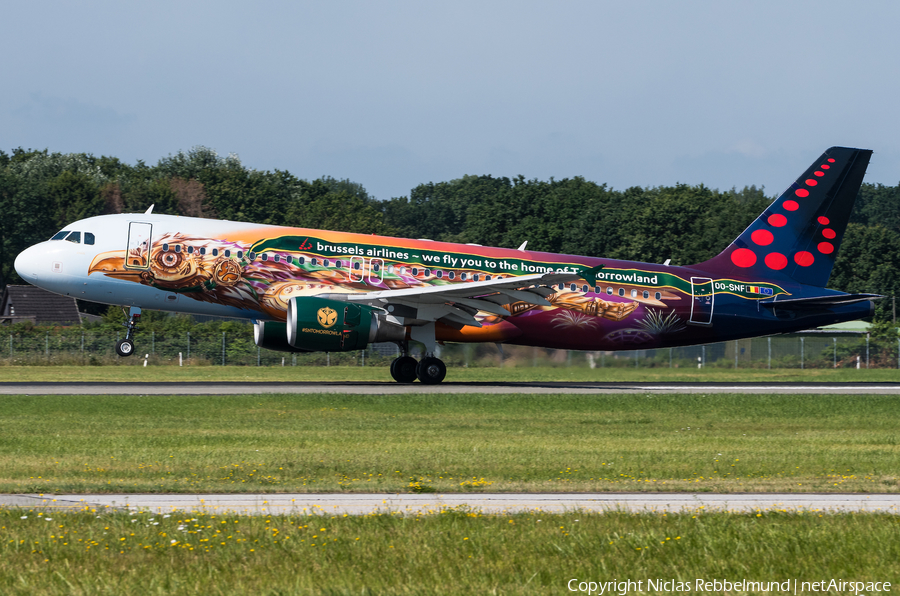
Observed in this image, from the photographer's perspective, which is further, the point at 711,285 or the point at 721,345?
the point at 721,345

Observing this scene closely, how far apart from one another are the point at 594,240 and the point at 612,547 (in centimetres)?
9521

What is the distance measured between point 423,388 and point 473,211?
89826 mm

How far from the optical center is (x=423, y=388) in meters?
33.6

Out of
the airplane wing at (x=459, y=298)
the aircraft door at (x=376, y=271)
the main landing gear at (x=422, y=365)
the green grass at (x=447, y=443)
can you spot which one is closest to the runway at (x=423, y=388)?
the main landing gear at (x=422, y=365)

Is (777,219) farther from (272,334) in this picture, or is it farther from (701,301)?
(272,334)

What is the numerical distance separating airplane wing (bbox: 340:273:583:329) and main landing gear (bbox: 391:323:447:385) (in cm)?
50

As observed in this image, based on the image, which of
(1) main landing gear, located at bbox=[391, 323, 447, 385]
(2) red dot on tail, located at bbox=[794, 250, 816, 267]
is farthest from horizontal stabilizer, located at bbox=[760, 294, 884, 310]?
(1) main landing gear, located at bbox=[391, 323, 447, 385]

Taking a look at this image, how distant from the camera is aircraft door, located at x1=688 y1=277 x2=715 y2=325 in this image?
3759 cm

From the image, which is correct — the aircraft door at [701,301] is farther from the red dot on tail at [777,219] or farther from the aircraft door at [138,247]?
the aircraft door at [138,247]

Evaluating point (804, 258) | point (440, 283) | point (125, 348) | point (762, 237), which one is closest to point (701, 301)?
point (762, 237)

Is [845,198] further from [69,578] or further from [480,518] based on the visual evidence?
[69,578]

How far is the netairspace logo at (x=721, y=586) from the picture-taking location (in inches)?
360

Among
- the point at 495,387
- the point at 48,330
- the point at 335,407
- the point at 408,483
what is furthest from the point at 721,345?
the point at 408,483

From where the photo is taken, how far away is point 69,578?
9312 millimetres
